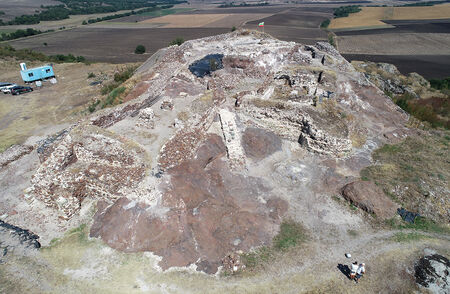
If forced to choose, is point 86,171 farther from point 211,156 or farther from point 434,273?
Answer: point 434,273

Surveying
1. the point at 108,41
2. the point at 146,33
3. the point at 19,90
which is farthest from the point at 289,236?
the point at 146,33

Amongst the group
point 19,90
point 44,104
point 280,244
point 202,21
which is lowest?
point 280,244

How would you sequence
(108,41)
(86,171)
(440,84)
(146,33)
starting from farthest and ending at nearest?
(146,33), (108,41), (440,84), (86,171)

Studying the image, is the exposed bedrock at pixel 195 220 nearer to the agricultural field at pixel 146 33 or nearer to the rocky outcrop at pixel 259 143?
the rocky outcrop at pixel 259 143

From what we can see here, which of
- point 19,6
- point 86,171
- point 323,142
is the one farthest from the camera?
point 19,6

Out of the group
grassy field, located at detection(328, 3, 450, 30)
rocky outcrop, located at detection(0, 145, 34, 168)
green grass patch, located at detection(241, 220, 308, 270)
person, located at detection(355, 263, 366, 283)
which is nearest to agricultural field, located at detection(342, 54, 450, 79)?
grassy field, located at detection(328, 3, 450, 30)

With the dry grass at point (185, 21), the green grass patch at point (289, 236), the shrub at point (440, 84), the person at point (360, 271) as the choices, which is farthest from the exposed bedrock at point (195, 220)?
the dry grass at point (185, 21)

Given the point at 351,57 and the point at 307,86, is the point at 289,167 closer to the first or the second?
the point at 307,86
